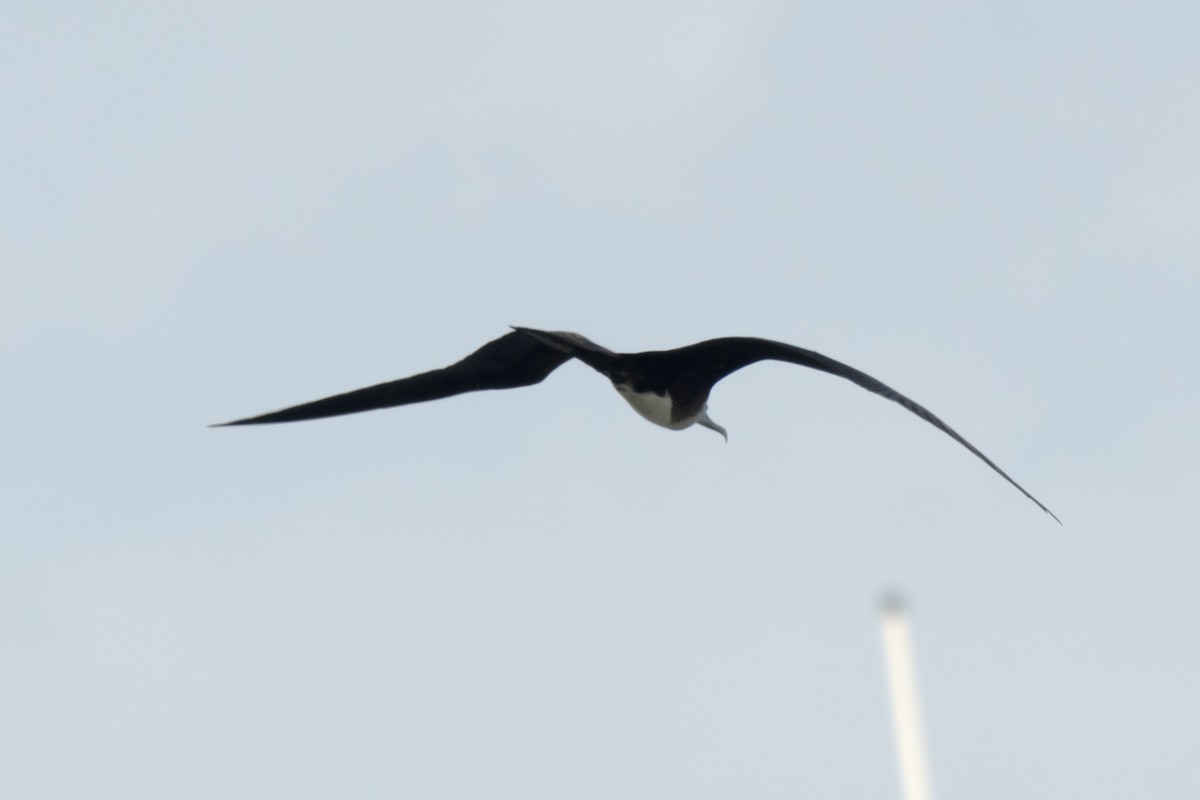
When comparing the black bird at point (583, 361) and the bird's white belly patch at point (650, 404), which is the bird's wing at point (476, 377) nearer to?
the black bird at point (583, 361)

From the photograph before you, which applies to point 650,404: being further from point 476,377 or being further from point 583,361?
point 476,377

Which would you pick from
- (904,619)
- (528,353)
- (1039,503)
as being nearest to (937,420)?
(1039,503)

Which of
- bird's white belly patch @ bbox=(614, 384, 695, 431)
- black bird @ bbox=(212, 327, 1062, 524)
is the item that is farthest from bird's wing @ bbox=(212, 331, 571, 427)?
bird's white belly patch @ bbox=(614, 384, 695, 431)

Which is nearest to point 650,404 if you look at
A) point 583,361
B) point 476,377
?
point 583,361

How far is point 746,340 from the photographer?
14.4 meters

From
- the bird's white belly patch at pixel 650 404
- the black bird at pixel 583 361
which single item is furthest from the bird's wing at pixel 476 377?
the bird's white belly patch at pixel 650 404

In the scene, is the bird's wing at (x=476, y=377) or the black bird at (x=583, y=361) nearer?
the black bird at (x=583, y=361)

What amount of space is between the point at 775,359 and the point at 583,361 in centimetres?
173

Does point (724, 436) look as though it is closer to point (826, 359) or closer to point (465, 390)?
point (465, 390)

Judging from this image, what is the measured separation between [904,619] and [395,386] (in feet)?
13.0

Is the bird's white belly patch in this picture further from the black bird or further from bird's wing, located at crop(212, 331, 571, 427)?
bird's wing, located at crop(212, 331, 571, 427)

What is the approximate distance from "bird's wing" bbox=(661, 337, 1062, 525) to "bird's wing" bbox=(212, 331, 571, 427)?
1303 millimetres

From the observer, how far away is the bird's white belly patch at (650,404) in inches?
630

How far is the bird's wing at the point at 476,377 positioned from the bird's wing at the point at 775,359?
130 centimetres
